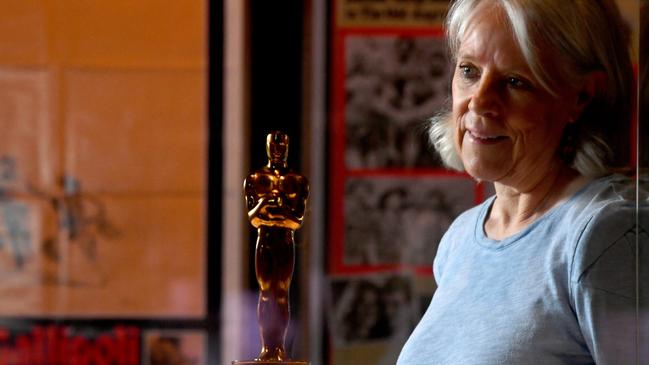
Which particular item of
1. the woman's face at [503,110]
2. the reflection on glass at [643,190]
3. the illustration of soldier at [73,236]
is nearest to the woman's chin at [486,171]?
the woman's face at [503,110]

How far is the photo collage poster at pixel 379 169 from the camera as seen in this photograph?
163 centimetres

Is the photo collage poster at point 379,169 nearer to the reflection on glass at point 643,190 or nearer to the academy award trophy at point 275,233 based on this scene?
the academy award trophy at point 275,233

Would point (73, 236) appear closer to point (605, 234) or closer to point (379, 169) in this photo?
point (379, 169)

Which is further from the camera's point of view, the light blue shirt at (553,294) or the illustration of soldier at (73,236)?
the illustration of soldier at (73,236)

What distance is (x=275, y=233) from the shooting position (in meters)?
0.81

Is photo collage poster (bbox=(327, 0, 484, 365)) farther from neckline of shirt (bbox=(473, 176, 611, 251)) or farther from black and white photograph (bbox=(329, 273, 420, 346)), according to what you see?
neckline of shirt (bbox=(473, 176, 611, 251))

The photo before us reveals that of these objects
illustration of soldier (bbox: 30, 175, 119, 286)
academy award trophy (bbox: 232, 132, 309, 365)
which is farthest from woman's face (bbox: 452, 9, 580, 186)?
illustration of soldier (bbox: 30, 175, 119, 286)

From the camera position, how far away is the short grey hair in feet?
2.22

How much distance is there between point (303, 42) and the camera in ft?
5.32

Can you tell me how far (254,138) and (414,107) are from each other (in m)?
0.28

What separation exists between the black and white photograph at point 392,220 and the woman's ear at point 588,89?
90 centimetres

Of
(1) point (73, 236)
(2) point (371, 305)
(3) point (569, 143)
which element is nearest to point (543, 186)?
(3) point (569, 143)

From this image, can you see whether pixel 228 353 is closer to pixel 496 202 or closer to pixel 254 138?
pixel 254 138

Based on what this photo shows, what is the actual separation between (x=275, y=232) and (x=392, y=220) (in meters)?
0.95
